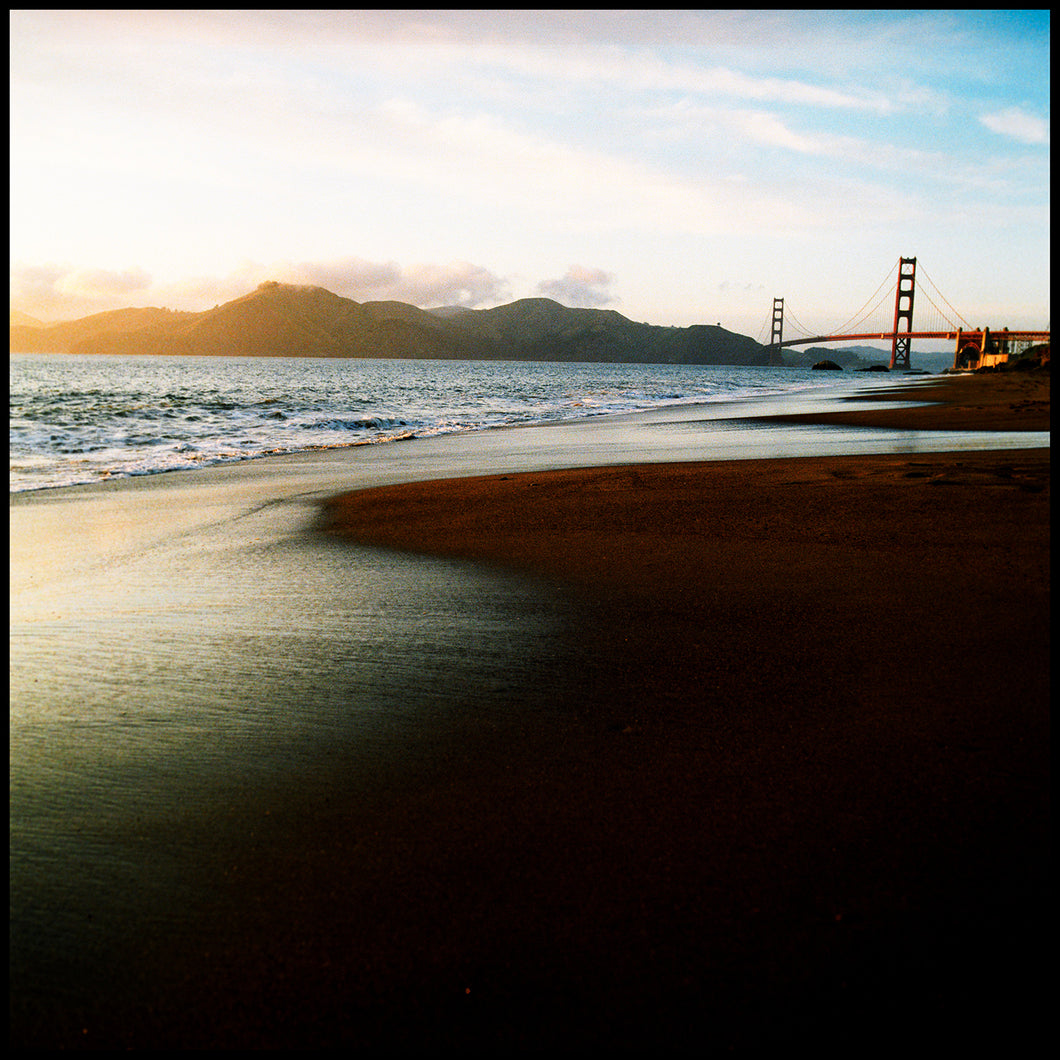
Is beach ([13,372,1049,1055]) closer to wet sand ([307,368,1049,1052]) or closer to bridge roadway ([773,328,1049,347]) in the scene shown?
wet sand ([307,368,1049,1052])

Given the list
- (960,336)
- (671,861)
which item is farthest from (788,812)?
(960,336)

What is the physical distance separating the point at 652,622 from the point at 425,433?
11.0 metres

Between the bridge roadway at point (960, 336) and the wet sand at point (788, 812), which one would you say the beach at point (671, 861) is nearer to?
the wet sand at point (788, 812)

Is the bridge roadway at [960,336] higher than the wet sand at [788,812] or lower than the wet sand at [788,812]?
higher

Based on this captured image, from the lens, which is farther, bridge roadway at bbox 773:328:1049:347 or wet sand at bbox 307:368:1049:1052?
bridge roadway at bbox 773:328:1049:347

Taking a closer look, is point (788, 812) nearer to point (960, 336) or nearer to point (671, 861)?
Result: point (671, 861)

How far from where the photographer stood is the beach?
1215 mm

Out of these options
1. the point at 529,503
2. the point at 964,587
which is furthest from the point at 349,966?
the point at 529,503

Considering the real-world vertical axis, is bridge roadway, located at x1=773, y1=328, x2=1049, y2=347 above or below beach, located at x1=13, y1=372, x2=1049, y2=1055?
above

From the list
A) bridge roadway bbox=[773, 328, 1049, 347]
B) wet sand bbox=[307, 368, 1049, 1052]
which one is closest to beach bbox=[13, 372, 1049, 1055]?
wet sand bbox=[307, 368, 1049, 1052]

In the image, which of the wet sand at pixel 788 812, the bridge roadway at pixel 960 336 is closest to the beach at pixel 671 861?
the wet sand at pixel 788 812

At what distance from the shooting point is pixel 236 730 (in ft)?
6.91

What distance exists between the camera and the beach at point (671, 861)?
1215 millimetres

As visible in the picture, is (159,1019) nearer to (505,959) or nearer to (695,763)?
(505,959)
